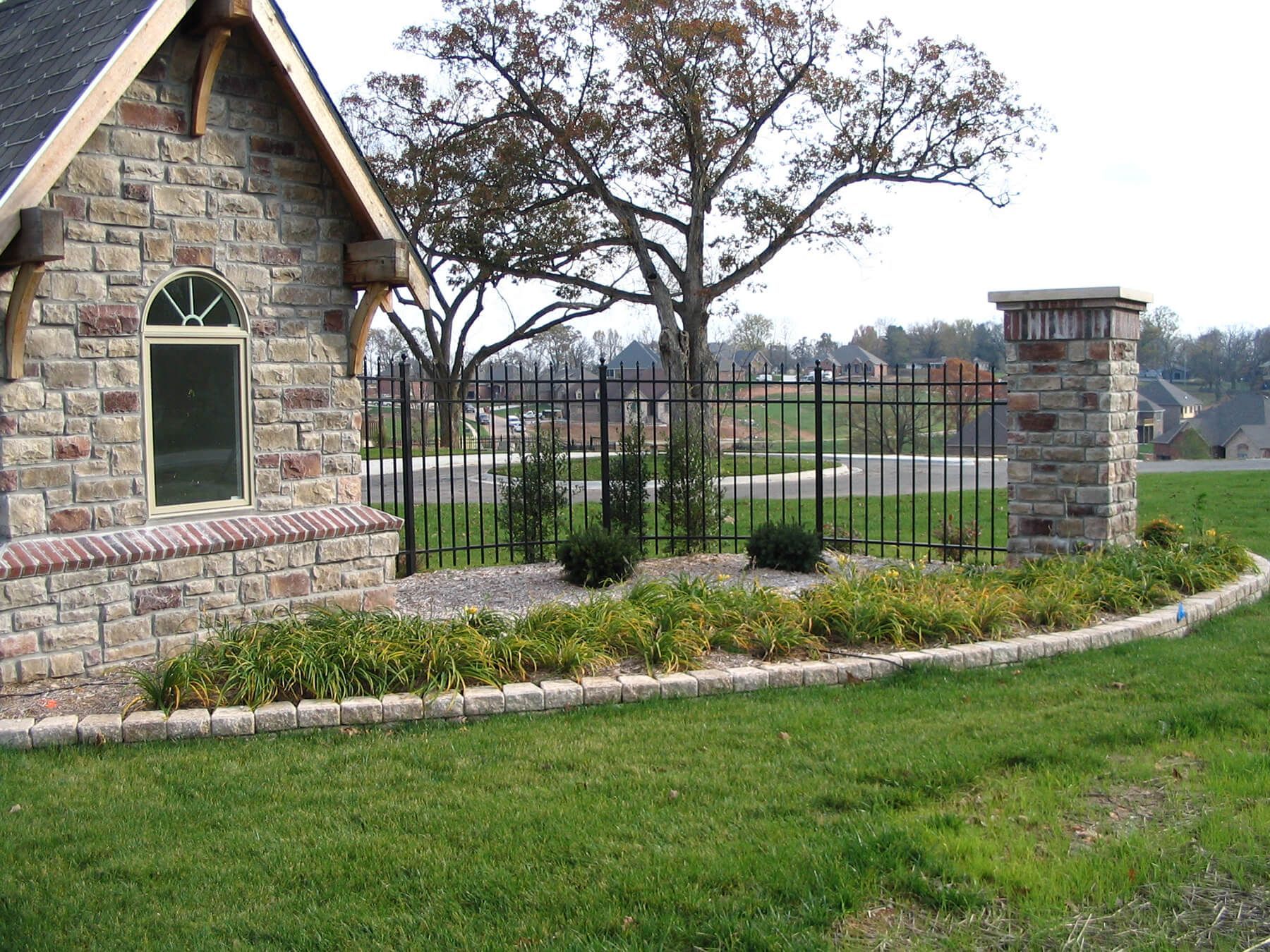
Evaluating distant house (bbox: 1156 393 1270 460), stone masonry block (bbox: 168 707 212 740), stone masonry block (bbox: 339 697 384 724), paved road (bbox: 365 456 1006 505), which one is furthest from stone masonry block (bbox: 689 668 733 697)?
distant house (bbox: 1156 393 1270 460)

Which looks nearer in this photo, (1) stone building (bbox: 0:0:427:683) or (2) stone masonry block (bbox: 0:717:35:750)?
(2) stone masonry block (bbox: 0:717:35:750)

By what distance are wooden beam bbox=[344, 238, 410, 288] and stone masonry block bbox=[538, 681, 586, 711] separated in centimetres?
327

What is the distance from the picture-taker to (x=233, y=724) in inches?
231

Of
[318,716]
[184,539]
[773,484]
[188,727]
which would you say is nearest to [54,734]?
[188,727]

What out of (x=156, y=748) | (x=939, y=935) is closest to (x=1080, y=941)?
(x=939, y=935)

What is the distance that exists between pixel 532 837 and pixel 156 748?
7.54 feet

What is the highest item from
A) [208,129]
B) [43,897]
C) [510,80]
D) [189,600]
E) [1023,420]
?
[510,80]

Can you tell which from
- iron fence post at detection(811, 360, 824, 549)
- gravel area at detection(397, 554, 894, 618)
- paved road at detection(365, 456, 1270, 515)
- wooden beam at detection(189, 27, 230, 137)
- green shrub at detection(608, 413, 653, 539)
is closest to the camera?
wooden beam at detection(189, 27, 230, 137)

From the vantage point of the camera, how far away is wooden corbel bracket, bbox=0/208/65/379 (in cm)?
618

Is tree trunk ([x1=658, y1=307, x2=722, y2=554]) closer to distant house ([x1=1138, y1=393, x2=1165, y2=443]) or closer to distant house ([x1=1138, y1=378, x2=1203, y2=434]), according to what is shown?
distant house ([x1=1138, y1=393, x2=1165, y2=443])

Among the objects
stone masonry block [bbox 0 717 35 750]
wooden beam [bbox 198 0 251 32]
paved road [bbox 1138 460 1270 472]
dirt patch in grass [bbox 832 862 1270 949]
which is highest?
wooden beam [bbox 198 0 251 32]

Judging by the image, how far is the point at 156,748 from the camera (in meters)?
5.65

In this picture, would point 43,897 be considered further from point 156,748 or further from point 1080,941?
point 1080,941

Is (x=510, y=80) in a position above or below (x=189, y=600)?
above
